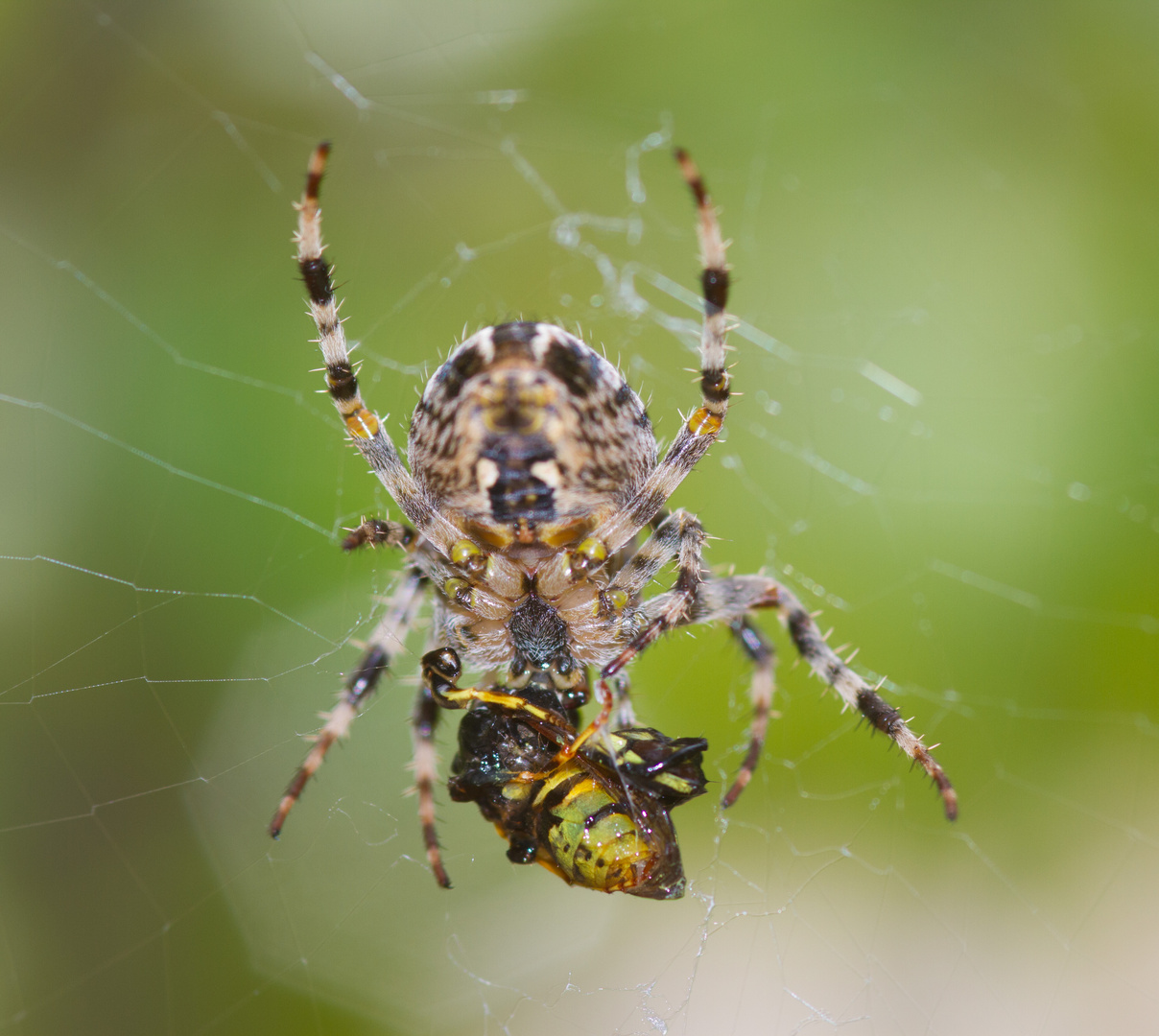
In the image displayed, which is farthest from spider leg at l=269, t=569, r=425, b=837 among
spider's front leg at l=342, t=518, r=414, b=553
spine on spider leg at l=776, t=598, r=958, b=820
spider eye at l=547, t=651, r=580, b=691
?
spine on spider leg at l=776, t=598, r=958, b=820

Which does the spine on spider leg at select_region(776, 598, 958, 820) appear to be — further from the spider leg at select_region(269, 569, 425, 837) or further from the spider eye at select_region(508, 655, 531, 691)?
the spider leg at select_region(269, 569, 425, 837)

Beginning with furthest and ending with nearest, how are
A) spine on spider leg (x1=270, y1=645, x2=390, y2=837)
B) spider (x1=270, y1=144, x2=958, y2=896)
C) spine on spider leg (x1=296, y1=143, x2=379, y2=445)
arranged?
spine on spider leg (x1=296, y1=143, x2=379, y2=445)
spine on spider leg (x1=270, y1=645, x2=390, y2=837)
spider (x1=270, y1=144, x2=958, y2=896)

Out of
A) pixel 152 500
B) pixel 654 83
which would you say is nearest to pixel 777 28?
A: pixel 654 83

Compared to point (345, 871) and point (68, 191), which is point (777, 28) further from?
point (345, 871)

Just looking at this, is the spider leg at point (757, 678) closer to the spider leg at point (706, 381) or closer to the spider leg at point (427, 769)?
the spider leg at point (706, 381)

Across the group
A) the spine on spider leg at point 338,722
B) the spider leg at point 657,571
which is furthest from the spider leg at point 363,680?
the spider leg at point 657,571

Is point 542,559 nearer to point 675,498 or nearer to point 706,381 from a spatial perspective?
point 706,381

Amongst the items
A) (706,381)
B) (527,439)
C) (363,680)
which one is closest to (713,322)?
(706,381)
